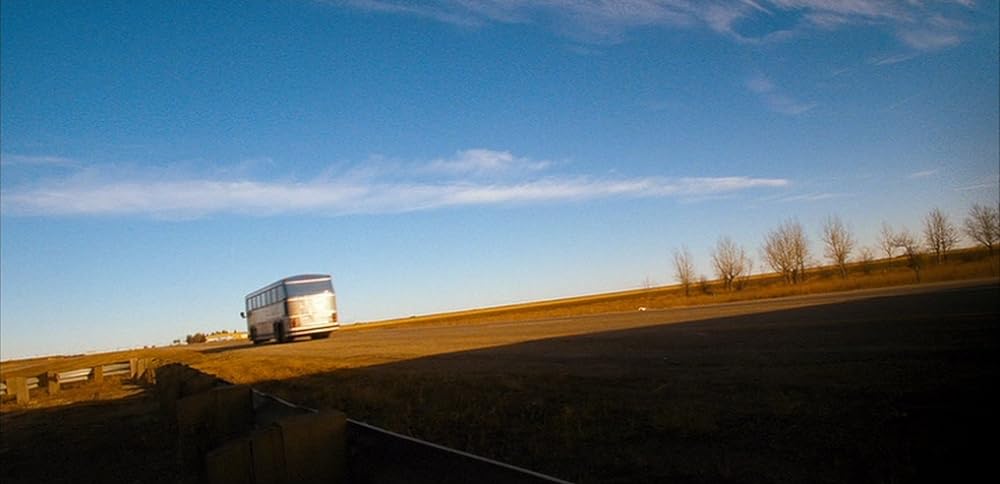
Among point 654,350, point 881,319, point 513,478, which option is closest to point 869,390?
point 513,478

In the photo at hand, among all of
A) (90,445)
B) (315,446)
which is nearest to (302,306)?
(90,445)

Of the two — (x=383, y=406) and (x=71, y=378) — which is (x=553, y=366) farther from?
(x=71, y=378)

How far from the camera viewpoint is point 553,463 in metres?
4.78

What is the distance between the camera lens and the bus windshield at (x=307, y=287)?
33062mm

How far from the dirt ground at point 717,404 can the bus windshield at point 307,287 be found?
1926 centimetres

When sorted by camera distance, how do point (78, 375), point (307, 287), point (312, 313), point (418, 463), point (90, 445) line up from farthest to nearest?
point (312, 313), point (307, 287), point (78, 375), point (90, 445), point (418, 463)

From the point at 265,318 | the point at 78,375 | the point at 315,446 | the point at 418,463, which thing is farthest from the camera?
the point at 265,318

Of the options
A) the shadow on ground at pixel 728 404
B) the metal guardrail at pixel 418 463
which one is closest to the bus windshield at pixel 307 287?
the shadow on ground at pixel 728 404

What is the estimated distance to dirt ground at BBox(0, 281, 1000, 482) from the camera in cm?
441

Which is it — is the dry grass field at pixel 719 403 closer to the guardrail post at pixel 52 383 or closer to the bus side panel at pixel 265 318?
the guardrail post at pixel 52 383

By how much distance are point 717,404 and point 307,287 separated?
3034 centimetres

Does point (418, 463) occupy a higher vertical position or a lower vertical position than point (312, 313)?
lower

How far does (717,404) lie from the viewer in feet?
21.4

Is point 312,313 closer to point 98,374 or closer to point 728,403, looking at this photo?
point 98,374
